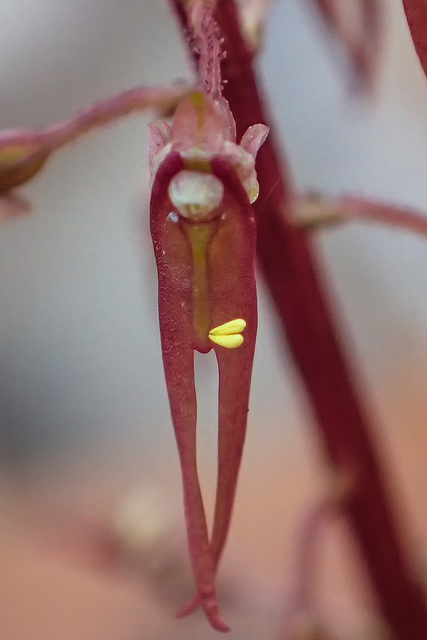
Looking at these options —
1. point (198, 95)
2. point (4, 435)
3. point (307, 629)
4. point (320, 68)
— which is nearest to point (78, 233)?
point (4, 435)

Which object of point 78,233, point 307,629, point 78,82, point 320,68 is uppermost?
point 78,82

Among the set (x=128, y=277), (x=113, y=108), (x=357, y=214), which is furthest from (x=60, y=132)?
(x=128, y=277)

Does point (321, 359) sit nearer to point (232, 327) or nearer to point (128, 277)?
point (232, 327)

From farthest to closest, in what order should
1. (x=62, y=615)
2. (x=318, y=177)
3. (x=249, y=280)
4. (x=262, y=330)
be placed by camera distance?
(x=318, y=177) < (x=262, y=330) < (x=62, y=615) < (x=249, y=280)

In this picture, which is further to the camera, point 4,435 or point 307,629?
point 4,435

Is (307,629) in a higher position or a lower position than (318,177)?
lower

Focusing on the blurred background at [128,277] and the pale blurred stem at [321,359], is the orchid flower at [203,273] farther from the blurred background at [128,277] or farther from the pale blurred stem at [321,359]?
the blurred background at [128,277]

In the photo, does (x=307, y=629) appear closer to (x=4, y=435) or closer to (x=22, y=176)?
(x=22, y=176)

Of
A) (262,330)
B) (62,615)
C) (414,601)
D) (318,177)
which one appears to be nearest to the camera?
(414,601)
